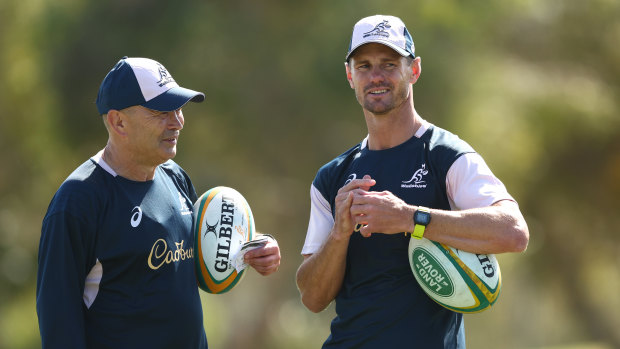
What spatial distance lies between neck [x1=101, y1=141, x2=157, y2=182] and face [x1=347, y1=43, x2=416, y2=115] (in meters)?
1.21

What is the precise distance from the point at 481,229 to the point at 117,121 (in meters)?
1.92

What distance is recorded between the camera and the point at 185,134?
614 inches

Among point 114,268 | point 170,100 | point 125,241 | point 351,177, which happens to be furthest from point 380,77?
point 114,268

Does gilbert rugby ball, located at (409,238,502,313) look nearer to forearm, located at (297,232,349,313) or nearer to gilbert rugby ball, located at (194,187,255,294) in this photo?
forearm, located at (297,232,349,313)

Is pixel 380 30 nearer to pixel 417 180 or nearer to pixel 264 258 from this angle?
pixel 417 180

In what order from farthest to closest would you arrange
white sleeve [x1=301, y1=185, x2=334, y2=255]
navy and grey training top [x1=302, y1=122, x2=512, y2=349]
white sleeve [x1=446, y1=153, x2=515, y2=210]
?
white sleeve [x1=301, y1=185, x2=334, y2=255]
navy and grey training top [x1=302, y1=122, x2=512, y2=349]
white sleeve [x1=446, y1=153, x2=515, y2=210]

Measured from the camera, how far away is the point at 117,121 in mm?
4043

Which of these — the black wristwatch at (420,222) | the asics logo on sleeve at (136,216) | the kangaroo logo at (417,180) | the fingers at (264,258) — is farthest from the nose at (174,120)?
the black wristwatch at (420,222)

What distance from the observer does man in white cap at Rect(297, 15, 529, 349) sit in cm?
364

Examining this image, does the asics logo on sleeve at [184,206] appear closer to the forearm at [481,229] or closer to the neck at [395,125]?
the neck at [395,125]

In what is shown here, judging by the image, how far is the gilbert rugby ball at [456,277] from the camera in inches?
145

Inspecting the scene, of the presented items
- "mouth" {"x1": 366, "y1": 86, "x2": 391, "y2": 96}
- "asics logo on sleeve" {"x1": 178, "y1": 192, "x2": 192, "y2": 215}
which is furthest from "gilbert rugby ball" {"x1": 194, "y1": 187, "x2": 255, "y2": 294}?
"mouth" {"x1": 366, "y1": 86, "x2": 391, "y2": 96}

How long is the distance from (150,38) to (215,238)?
35.7 feet

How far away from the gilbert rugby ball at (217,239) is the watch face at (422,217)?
1214 millimetres
